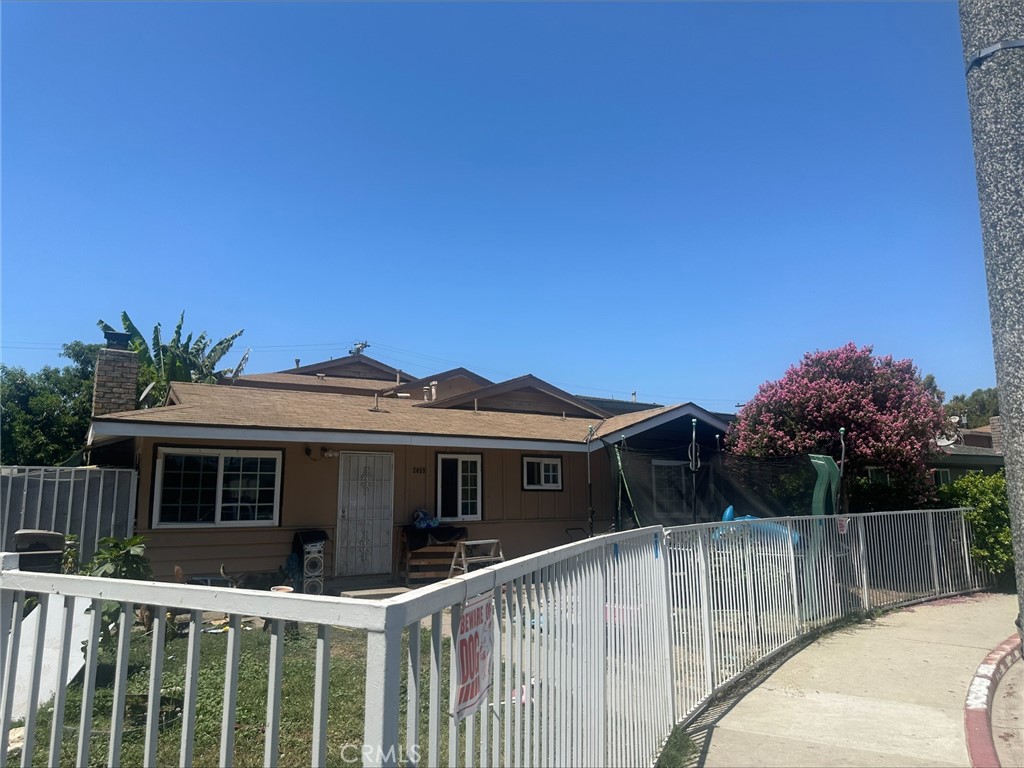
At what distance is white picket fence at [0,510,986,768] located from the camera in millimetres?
1834

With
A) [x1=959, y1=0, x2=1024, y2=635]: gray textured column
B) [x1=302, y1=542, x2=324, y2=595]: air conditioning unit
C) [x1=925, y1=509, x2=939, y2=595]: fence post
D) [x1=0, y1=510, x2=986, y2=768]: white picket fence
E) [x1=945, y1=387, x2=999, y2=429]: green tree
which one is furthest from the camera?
[x1=945, y1=387, x2=999, y2=429]: green tree

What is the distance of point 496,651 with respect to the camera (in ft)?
7.82

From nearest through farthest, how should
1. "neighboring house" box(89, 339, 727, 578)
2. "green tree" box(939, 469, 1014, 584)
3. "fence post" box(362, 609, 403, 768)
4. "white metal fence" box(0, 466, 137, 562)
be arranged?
"fence post" box(362, 609, 403, 768)
"white metal fence" box(0, 466, 137, 562)
"neighboring house" box(89, 339, 727, 578)
"green tree" box(939, 469, 1014, 584)

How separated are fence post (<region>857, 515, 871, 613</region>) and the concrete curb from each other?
172 centimetres

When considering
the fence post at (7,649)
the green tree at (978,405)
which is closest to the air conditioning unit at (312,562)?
the fence post at (7,649)

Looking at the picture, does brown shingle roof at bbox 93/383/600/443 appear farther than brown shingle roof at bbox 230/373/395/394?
No

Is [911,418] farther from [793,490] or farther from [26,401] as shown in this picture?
[26,401]

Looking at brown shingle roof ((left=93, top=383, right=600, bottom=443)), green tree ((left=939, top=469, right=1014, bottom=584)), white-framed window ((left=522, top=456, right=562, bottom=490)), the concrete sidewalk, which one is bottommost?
the concrete sidewalk

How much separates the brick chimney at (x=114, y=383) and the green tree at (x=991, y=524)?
14.9 meters

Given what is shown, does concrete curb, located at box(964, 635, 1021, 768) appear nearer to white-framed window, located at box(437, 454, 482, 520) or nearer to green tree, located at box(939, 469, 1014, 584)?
green tree, located at box(939, 469, 1014, 584)

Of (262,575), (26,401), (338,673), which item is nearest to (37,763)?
(338,673)

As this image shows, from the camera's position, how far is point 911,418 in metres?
12.2

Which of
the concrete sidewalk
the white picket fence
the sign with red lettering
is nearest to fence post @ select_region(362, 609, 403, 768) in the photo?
the white picket fence

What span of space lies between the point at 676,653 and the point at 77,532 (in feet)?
27.9
